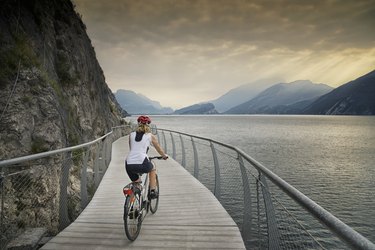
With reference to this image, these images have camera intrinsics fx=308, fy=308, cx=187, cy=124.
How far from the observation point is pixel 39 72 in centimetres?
872

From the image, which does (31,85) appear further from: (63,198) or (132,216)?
(132,216)

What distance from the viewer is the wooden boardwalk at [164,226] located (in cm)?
439

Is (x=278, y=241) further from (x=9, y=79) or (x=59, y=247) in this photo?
(x=9, y=79)

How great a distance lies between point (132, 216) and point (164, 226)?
0.93 metres

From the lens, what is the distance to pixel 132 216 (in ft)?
14.8

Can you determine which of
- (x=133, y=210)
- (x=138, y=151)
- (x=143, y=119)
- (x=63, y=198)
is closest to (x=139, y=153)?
(x=138, y=151)

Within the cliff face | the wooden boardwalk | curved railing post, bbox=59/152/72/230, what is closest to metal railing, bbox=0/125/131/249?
curved railing post, bbox=59/152/72/230

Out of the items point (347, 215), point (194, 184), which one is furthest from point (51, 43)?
point (347, 215)

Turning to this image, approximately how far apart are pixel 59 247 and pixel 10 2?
29.4ft

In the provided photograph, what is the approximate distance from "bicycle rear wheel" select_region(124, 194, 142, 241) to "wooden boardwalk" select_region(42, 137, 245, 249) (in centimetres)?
14

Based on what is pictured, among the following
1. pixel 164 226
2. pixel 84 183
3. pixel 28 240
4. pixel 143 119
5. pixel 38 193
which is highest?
pixel 143 119

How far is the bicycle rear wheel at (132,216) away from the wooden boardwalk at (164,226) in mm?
139

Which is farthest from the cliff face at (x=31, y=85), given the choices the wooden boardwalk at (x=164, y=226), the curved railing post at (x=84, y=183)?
the wooden boardwalk at (x=164, y=226)

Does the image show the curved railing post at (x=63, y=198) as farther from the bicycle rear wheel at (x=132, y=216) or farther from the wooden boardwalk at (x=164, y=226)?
the bicycle rear wheel at (x=132, y=216)
